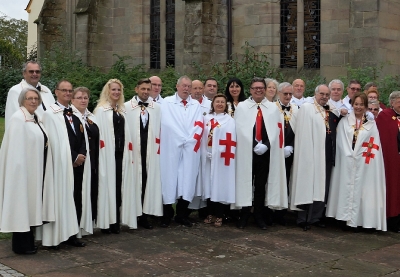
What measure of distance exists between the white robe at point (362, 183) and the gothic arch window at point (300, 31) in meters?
8.88

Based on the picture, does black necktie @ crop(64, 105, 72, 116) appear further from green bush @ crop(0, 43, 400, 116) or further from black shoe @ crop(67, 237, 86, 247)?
green bush @ crop(0, 43, 400, 116)

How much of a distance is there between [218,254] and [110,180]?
1.78 m

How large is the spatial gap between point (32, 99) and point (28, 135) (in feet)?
1.37

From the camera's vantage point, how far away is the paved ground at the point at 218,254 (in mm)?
6566

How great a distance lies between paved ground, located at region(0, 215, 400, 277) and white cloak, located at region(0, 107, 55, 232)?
44 cm

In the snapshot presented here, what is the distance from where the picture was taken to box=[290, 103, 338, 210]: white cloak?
870cm

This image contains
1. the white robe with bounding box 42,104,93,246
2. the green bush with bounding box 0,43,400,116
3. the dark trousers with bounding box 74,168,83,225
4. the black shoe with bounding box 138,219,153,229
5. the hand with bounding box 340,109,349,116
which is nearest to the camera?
the white robe with bounding box 42,104,93,246

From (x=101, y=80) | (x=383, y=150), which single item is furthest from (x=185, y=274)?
(x=101, y=80)

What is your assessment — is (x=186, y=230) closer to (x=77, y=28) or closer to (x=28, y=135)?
(x=28, y=135)

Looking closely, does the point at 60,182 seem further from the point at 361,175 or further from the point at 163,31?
the point at 163,31

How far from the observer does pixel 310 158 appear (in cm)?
872

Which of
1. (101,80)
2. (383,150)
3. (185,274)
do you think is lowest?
(185,274)

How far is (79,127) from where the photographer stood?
7.63 metres

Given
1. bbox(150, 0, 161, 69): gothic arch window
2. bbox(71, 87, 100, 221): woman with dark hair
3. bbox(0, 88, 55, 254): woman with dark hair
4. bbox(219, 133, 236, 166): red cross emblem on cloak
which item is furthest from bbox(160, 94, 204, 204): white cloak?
→ bbox(150, 0, 161, 69): gothic arch window
